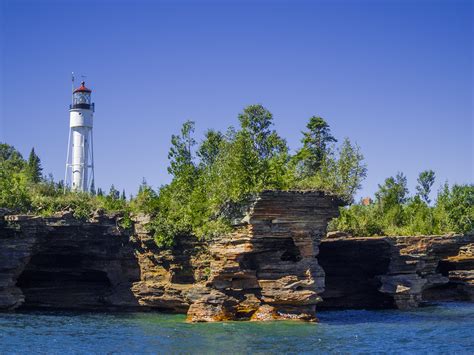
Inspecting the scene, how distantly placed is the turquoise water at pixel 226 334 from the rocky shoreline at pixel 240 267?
159cm

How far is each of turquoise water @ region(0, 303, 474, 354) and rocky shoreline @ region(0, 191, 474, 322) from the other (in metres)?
1.59

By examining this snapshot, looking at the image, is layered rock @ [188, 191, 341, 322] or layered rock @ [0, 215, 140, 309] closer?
layered rock @ [188, 191, 341, 322]

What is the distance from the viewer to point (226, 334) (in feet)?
108

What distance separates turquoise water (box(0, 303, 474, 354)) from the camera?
30016 millimetres

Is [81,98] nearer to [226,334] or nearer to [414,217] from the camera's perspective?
[414,217]

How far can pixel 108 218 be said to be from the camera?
141ft

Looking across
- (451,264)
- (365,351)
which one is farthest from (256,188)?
(451,264)

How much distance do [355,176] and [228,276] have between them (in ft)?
78.9

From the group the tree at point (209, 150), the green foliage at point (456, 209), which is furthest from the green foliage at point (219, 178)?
the green foliage at point (456, 209)

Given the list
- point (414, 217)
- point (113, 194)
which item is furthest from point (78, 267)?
point (414, 217)

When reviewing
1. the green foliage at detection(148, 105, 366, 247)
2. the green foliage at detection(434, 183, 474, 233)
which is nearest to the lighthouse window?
the green foliage at detection(148, 105, 366, 247)

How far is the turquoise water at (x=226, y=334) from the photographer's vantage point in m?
30.0

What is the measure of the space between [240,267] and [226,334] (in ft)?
16.4

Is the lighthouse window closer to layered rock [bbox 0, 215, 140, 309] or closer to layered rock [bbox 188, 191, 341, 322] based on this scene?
layered rock [bbox 0, 215, 140, 309]
